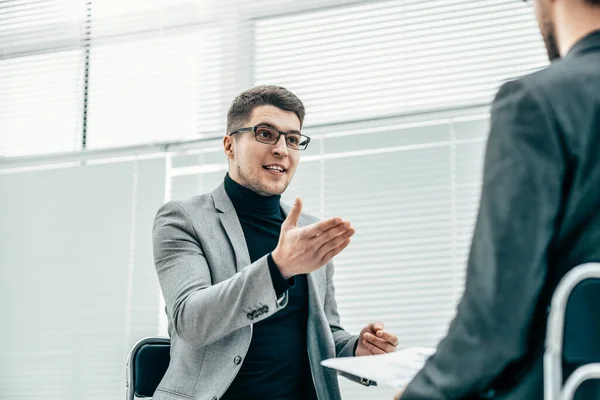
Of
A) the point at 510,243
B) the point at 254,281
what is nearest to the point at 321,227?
the point at 254,281

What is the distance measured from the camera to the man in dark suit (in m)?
0.82

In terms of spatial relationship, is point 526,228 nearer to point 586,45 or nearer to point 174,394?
point 586,45

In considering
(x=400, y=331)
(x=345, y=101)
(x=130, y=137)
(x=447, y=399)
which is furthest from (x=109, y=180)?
(x=447, y=399)

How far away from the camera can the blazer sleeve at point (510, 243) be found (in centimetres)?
81

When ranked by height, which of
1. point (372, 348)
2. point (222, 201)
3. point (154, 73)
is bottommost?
point (372, 348)

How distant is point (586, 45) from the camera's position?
2.96 ft

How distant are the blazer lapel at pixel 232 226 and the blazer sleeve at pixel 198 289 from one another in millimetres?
91

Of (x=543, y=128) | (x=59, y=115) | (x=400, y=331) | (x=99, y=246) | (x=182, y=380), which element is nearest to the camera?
(x=543, y=128)

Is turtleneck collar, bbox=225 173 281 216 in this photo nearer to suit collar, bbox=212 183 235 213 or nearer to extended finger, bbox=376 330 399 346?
suit collar, bbox=212 183 235 213

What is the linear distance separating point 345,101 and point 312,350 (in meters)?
1.23

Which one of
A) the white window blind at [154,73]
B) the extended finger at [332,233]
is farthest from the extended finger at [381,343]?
the white window blind at [154,73]

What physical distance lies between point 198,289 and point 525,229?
1110 mm

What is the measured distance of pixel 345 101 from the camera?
2785 mm

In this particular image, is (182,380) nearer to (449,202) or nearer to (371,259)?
(371,259)
